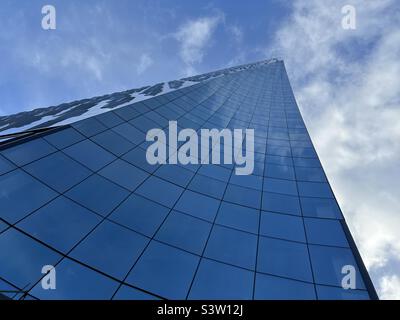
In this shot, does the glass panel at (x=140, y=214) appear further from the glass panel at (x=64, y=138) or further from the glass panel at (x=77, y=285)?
the glass panel at (x=64, y=138)

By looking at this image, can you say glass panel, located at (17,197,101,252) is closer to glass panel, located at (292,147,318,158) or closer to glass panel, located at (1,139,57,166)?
glass panel, located at (1,139,57,166)

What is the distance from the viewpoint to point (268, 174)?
16125 mm

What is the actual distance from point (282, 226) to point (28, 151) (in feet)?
33.9

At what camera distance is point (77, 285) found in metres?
7.55

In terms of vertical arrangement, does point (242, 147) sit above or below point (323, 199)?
above

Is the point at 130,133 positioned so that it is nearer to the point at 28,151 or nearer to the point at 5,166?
the point at 28,151

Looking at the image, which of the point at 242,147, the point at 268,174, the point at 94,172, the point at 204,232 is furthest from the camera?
the point at 242,147

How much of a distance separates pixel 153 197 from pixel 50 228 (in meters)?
4.11

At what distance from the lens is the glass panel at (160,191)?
11695 mm

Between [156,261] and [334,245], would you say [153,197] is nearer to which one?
[156,261]

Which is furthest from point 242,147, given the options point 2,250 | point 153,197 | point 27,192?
point 2,250

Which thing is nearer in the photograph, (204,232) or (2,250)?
(2,250)

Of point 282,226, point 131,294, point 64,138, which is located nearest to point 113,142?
point 64,138

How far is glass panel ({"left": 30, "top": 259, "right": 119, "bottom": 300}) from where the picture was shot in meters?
7.16
